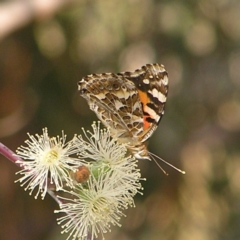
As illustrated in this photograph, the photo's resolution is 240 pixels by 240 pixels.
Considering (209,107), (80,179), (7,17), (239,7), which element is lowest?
(209,107)

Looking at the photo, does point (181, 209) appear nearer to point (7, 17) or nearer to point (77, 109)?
point (77, 109)

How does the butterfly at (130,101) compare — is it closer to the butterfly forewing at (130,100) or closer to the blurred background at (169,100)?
the butterfly forewing at (130,100)

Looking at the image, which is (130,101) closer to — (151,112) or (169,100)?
(151,112)

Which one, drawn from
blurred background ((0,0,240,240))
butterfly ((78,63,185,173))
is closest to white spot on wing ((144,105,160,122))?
butterfly ((78,63,185,173))

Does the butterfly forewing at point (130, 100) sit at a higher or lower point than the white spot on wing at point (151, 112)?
higher

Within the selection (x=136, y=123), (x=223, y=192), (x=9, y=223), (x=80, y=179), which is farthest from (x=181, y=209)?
(x=80, y=179)

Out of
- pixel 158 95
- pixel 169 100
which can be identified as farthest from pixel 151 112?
pixel 169 100

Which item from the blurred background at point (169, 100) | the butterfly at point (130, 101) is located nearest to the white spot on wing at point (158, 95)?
the butterfly at point (130, 101)
